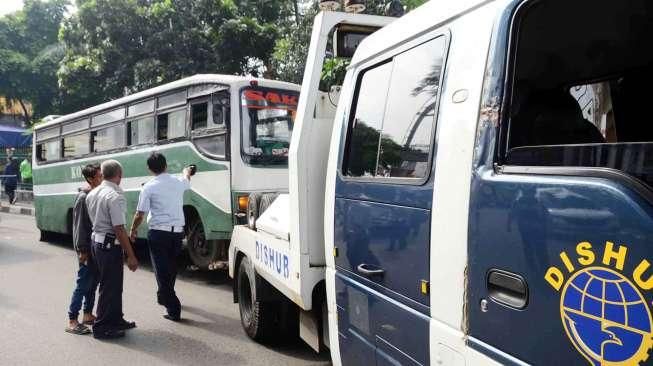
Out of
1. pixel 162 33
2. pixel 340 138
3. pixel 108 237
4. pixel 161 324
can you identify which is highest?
pixel 162 33

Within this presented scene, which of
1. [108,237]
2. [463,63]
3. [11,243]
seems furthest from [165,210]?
A: [11,243]

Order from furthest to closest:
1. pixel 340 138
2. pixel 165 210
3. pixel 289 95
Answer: pixel 289 95, pixel 165 210, pixel 340 138

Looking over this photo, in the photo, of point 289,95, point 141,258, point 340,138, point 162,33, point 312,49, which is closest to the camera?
point 340,138

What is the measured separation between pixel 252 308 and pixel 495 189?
3289mm

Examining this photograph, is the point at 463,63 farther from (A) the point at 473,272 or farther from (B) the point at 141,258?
(B) the point at 141,258

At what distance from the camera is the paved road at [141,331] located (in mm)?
4508

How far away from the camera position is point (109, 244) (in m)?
4.92

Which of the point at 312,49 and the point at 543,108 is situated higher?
the point at 312,49

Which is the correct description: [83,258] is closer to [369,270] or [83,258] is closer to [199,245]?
[199,245]

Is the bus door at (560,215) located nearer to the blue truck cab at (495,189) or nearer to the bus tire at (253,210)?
the blue truck cab at (495,189)

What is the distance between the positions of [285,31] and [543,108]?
1490cm

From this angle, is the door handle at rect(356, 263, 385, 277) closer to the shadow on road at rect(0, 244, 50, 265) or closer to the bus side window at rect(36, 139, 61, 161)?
the shadow on road at rect(0, 244, 50, 265)

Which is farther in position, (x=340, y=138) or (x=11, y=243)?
(x=11, y=243)

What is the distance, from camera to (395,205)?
2.29 metres
